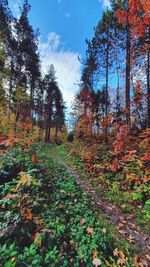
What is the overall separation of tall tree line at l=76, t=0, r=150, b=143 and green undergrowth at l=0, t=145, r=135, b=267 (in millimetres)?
7007

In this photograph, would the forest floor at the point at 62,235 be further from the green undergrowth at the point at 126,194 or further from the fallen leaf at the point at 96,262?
the green undergrowth at the point at 126,194

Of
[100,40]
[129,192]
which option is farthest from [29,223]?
[100,40]

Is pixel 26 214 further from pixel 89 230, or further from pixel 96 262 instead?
pixel 96 262

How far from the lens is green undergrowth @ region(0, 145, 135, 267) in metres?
2.57

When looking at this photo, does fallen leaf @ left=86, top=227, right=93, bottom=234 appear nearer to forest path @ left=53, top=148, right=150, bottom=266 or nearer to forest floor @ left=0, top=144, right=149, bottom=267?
forest floor @ left=0, top=144, right=149, bottom=267

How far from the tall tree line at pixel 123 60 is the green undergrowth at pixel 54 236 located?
701 centimetres

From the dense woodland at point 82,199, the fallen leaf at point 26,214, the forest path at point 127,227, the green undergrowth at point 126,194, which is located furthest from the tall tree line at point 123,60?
the fallen leaf at point 26,214

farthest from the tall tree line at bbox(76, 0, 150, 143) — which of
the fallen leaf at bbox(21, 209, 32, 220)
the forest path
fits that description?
the fallen leaf at bbox(21, 209, 32, 220)

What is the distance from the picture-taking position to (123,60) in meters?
10.7

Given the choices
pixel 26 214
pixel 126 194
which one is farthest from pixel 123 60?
pixel 26 214

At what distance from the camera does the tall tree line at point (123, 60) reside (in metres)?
8.48

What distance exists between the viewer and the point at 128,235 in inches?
144

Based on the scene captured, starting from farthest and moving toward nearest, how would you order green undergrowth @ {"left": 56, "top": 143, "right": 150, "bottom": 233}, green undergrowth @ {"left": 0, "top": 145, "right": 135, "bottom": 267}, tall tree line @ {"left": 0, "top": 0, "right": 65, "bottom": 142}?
tall tree line @ {"left": 0, "top": 0, "right": 65, "bottom": 142} → green undergrowth @ {"left": 56, "top": 143, "right": 150, "bottom": 233} → green undergrowth @ {"left": 0, "top": 145, "right": 135, "bottom": 267}

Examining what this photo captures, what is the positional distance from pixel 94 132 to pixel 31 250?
17.5m
